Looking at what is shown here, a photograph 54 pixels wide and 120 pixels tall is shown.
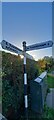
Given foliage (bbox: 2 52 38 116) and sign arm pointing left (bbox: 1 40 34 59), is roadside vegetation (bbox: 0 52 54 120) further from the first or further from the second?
sign arm pointing left (bbox: 1 40 34 59)

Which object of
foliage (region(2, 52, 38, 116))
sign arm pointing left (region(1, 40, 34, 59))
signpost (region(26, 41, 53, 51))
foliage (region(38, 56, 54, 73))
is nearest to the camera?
sign arm pointing left (region(1, 40, 34, 59))

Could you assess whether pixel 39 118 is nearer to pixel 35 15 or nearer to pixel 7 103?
pixel 7 103

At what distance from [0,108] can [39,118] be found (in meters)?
1.43

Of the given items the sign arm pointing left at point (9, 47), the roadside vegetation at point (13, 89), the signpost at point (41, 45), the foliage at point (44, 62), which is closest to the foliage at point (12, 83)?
the roadside vegetation at point (13, 89)

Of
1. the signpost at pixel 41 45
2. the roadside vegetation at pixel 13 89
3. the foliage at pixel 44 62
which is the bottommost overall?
the foliage at pixel 44 62

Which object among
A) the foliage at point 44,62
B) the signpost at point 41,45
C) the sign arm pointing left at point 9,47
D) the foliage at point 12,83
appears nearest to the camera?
the sign arm pointing left at point 9,47

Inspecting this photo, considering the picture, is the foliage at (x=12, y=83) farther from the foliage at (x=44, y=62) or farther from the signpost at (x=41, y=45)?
the foliage at (x=44, y=62)

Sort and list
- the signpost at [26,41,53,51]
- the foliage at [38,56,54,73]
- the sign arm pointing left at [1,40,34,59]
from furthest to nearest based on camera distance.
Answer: the foliage at [38,56,54,73]
the signpost at [26,41,53,51]
the sign arm pointing left at [1,40,34,59]

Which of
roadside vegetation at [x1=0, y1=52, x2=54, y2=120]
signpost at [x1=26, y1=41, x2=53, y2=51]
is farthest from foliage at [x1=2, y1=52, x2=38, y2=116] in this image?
signpost at [x1=26, y1=41, x2=53, y2=51]

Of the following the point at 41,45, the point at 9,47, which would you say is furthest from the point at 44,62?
the point at 9,47

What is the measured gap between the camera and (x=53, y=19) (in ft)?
16.0

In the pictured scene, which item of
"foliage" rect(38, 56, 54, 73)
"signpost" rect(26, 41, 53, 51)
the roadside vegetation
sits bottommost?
"foliage" rect(38, 56, 54, 73)

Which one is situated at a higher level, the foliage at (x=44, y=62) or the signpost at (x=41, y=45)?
the signpost at (x=41, y=45)

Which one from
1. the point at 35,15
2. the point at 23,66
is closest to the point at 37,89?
the point at 23,66
